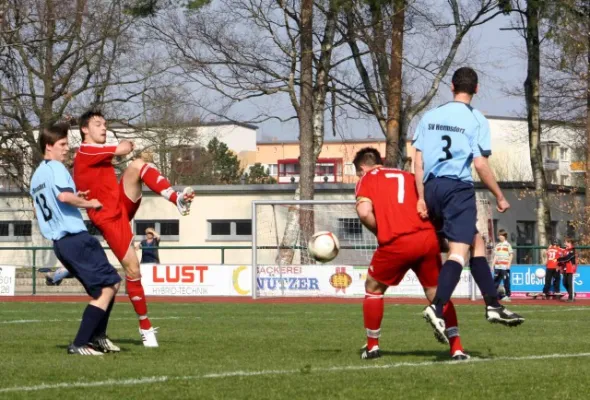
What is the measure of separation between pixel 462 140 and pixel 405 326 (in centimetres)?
616

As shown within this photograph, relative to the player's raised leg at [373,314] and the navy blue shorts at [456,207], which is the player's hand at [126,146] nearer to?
the player's raised leg at [373,314]

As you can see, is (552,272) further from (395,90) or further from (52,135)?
(52,135)

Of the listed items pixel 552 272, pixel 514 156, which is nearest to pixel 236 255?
pixel 552 272

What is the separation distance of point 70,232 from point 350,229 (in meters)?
17.9

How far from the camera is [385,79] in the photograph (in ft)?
111

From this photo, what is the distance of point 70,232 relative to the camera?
29.7ft

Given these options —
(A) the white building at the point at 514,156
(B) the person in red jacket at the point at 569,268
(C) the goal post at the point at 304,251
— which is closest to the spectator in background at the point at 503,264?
(B) the person in red jacket at the point at 569,268

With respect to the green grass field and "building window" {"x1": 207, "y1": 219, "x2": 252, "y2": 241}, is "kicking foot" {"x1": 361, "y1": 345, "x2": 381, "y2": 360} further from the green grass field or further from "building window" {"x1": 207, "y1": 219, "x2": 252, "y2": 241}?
"building window" {"x1": 207, "y1": 219, "x2": 252, "y2": 241}

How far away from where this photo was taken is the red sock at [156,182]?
32.7 feet

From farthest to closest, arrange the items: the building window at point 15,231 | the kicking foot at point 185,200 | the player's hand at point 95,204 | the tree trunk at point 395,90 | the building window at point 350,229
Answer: the building window at point 15,231, the tree trunk at point 395,90, the building window at point 350,229, the kicking foot at point 185,200, the player's hand at point 95,204

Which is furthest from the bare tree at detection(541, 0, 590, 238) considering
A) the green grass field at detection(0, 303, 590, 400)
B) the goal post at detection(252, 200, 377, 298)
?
the green grass field at detection(0, 303, 590, 400)

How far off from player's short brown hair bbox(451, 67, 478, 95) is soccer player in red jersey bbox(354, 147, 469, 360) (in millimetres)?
742

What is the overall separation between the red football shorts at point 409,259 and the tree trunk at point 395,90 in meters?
22.0

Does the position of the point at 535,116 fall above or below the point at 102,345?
above
